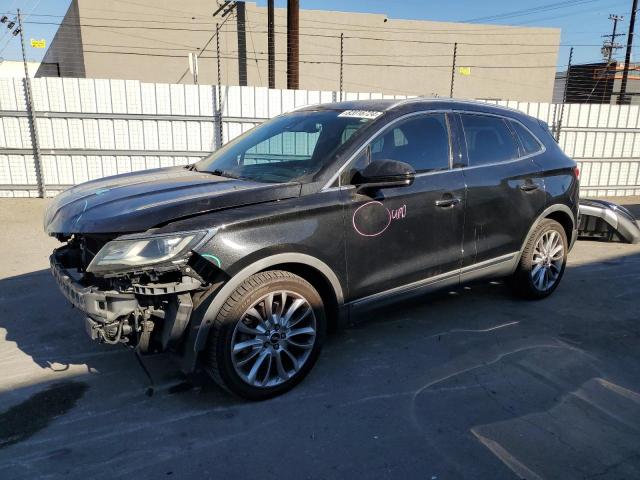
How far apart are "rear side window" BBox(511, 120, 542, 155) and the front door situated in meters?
1.04

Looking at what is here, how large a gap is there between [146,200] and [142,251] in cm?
46

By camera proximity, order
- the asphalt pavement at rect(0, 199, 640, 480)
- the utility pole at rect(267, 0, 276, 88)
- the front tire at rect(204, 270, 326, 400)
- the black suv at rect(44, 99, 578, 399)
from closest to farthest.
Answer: the asphalt pavement at rect(0, 199, 640, 480)
the black suv at rect(44, 99, 578, 399)
the front tire at rect(204, 270, 326, 400)
the utility pole at rect(267, 0, 276, 88)

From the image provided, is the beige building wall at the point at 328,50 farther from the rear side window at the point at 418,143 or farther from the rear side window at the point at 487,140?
the rear side window at the point at 418,143

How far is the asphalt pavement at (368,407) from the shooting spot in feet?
8.70

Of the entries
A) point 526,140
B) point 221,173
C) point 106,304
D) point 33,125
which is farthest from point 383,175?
point 33,125

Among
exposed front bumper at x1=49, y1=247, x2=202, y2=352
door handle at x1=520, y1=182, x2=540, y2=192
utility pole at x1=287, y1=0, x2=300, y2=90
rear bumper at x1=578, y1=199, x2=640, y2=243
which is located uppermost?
utility pole at x1=287, y1=0, x2=300, y2=90

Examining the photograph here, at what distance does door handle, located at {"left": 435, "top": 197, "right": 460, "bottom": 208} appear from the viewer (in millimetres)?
3898

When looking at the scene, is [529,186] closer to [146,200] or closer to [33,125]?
[146,200]

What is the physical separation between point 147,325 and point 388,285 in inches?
67.8

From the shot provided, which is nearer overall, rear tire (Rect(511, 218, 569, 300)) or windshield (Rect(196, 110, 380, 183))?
windshield (Rect(196, 110, 380, 183))

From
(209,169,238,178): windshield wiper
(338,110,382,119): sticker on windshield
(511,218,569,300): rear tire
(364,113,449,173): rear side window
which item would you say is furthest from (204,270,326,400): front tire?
(511,218,569,300): rear tire

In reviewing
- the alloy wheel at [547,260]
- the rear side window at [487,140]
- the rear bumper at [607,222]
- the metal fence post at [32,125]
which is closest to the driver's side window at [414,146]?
the rear side window at [487,140]

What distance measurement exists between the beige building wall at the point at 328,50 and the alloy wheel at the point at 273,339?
54.2 ft

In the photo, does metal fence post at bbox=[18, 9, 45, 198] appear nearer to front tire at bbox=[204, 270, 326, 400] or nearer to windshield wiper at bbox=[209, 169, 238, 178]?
windshield wiper at bbox=[209, 169, 238, 178]
